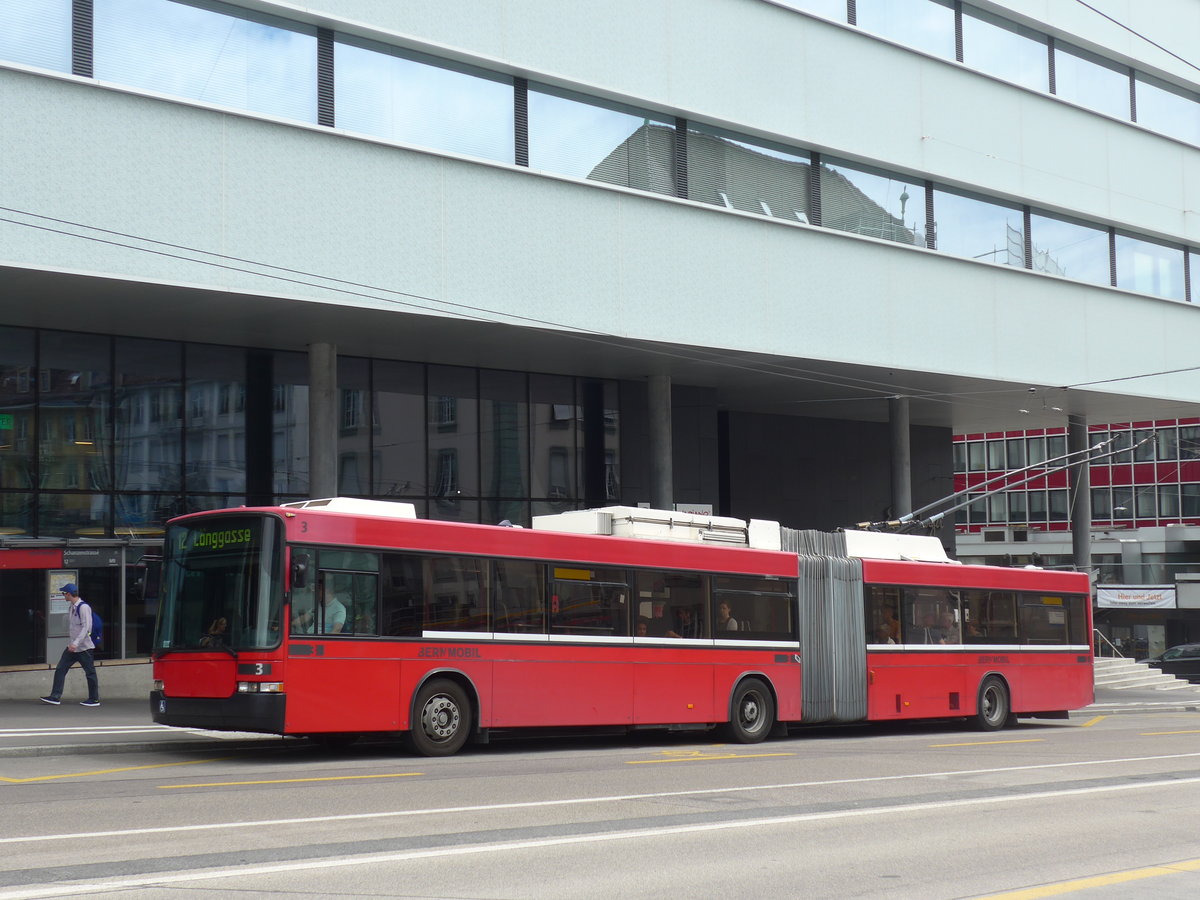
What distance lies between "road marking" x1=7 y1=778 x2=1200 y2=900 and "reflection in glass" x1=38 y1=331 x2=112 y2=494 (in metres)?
16.5

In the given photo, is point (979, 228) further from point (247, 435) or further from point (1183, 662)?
point (1183, 662)

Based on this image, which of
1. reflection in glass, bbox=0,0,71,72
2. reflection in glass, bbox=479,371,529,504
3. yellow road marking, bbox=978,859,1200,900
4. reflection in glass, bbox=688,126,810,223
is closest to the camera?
yellow road marking, bbox=978,859,1200,900

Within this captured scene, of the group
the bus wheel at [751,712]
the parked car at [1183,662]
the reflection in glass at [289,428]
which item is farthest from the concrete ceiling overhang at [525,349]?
the parked car at [1183,662]

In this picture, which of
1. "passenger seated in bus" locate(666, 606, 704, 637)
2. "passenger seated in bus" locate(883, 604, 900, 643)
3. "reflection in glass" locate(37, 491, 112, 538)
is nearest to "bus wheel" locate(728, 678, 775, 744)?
"passenger seated in bus" locate(666, 606, 704, 637)

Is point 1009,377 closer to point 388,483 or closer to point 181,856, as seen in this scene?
point 388,483

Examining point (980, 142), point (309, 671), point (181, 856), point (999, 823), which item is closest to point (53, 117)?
point (309, 671)

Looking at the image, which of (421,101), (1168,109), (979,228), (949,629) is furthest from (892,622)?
(1168,109)

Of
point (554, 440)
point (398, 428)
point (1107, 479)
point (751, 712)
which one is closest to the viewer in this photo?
point (751, 712)

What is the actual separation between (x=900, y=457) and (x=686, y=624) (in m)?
16.4

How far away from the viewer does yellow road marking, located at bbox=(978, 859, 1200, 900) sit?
7.66 m

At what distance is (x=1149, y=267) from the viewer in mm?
36656

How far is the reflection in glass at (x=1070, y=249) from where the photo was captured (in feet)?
111

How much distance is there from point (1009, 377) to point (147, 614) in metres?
19.9

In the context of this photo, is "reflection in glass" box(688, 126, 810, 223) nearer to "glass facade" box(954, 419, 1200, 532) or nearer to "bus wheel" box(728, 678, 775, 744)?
"bus wheel" box(728, 678, 775, 744)
